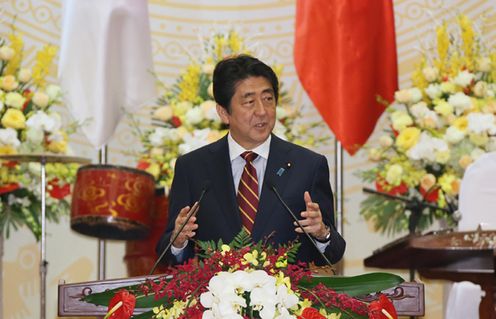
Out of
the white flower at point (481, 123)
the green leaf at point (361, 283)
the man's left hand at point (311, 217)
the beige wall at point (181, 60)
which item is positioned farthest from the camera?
the beige wall at point (181, 60)

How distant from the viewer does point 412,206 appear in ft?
14.6

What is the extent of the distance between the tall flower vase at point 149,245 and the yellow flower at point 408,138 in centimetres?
127

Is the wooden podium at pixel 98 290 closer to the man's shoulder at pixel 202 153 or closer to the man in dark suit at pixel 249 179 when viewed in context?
the man in dark suit at pixel 249 179

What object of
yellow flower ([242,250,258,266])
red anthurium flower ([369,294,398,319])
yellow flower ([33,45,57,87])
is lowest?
red anthurium flower ([369,294,398,319])

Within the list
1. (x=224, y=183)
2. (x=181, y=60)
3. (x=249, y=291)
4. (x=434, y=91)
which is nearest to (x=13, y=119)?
(x=181, y=60)

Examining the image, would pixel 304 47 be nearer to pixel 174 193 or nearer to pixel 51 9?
pixel 51 9

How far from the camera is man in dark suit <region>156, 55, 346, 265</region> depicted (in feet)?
10.0

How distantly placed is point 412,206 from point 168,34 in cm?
294

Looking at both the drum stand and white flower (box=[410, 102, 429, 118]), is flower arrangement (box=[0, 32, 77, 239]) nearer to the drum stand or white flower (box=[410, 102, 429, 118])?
the drum stand

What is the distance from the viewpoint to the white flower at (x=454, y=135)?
5.18 m

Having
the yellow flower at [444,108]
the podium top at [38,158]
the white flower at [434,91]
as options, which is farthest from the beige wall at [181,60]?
the podium top at [38,158]

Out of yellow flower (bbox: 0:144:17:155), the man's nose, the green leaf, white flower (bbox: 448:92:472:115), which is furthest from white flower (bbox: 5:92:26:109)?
the green leaf

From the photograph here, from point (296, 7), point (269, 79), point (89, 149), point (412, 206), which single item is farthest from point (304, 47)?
point (269, 79)

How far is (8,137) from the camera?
5.45 meters
